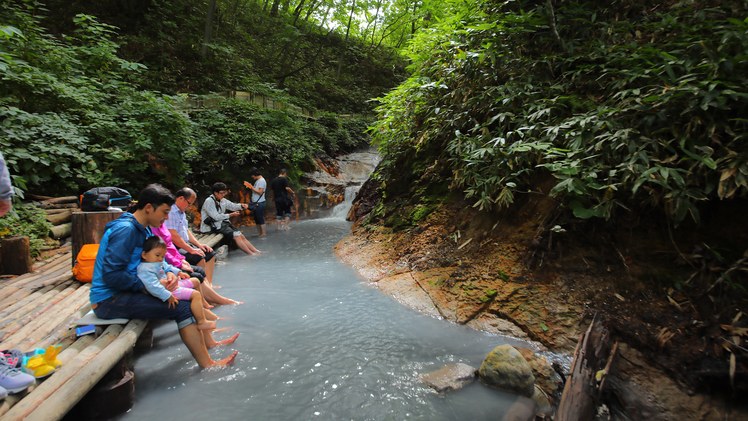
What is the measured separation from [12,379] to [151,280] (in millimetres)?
1050

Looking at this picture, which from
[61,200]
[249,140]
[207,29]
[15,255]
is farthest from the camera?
[207,29]

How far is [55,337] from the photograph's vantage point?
2.67 meters

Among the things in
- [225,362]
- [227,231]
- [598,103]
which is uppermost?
[598,103]

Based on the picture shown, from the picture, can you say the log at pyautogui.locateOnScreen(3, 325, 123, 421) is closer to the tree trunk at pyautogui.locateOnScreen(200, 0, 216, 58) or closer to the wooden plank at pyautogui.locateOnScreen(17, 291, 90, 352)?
the wooden plank at pyautogui.locateOnScreen(17, 291, 90, 352)

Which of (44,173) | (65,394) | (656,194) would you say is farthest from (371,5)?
(65,394)

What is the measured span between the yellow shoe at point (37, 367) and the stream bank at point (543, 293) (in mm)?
3641

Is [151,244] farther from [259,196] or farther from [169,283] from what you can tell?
[259,196]

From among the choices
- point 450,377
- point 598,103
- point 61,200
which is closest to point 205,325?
point 450,377

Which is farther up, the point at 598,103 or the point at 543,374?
the point at 598,103

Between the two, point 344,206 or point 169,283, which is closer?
point 169,283

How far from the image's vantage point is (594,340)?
9.71ft

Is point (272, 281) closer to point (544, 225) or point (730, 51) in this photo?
point (544, 225)

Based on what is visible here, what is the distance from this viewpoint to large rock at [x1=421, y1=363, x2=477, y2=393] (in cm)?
286

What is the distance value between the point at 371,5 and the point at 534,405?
29239mm
